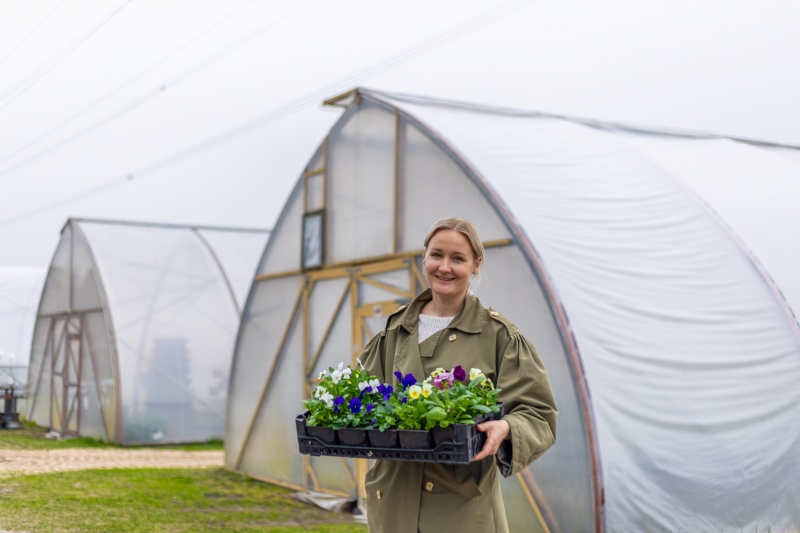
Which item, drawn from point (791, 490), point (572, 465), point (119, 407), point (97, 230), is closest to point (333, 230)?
point (572, 465)

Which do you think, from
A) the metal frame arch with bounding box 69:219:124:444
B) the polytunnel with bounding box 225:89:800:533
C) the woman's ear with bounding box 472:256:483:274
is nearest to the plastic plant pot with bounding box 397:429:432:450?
the woman's ear with bounding box 472:256:483:274

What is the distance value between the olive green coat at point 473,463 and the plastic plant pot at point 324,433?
172 millimetres

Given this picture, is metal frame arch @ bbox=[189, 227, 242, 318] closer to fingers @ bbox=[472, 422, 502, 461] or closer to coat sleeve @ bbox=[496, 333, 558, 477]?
coat sleeve @ bbox=[496, 333, 558, 477]

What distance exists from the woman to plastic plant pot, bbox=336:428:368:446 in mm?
132

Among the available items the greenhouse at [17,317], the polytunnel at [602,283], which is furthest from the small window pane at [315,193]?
the greenhouse at [17,317]

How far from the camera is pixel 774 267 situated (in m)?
7.60

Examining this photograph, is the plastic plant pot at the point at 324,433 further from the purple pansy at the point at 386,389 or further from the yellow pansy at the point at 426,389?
the yellow pansy at the point at 426,389

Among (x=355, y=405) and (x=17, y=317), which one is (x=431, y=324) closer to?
(x=355, y=405)

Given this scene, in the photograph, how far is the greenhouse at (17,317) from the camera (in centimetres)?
2148

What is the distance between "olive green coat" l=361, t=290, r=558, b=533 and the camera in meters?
2.50

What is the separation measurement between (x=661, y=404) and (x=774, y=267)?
198 centimetres

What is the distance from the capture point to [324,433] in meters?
2.70

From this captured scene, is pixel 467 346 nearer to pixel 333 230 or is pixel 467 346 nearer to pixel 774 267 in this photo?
pixel 774 267

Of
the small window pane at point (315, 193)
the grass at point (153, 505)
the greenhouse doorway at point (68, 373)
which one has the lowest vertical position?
the grass at point (153, 505)
